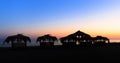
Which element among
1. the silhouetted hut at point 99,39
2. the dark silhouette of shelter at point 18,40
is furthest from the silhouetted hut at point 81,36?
the silhouetted hut at point 99,39

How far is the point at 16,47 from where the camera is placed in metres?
27.6

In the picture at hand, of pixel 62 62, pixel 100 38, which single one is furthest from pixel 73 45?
pixel 62 62

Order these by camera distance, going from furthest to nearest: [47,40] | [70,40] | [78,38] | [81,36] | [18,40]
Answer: [47,40], [70,40], [78,38], [81,36], [18,40]

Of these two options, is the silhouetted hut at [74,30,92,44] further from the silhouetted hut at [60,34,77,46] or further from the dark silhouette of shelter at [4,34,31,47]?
the dark silhouette of shelter at [4,34,31,47]

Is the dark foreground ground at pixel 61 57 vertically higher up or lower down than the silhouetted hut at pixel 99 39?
lower down

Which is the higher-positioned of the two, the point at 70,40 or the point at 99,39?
the point at 99,39

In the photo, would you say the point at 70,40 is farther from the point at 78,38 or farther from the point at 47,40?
the point at 47,40

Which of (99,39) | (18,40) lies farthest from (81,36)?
(99,39)

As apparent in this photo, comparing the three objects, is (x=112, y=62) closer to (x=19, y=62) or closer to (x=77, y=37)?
(x=19, y=62)

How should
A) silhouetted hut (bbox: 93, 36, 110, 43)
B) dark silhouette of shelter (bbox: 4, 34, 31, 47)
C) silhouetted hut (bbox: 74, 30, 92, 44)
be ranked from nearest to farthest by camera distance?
dark silhouette of shelter (bbox: 4, 34, 31, 47) < silhouetted hut (bbox: 74, 30, 92, 44) < silhouetted hut (bbox: 93, 36, 110, 43)

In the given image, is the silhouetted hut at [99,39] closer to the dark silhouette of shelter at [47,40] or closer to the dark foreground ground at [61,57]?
the dark silhouette of shelter at [47,40]

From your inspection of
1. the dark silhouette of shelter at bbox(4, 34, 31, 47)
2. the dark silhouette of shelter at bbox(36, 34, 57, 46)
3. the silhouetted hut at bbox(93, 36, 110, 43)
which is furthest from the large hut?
the silhouetted hut at bbox(93, 36, 110, 43)

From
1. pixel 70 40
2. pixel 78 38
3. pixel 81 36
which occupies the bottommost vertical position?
pixel 70 40

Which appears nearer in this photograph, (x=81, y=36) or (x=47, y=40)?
(x=81, y=36)
